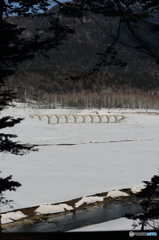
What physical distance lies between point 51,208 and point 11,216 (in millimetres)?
1637

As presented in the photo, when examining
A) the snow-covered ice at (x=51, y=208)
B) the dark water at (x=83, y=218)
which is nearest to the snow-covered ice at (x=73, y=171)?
the snow-covered ice at (x=51, y=208)

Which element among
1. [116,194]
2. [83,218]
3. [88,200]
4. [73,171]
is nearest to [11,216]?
[83,218]

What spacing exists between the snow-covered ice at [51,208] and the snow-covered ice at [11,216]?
65cm

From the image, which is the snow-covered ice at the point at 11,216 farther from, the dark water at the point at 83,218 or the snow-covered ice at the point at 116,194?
the snow-covered ice at the point at 116,194

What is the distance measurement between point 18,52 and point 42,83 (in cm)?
18460

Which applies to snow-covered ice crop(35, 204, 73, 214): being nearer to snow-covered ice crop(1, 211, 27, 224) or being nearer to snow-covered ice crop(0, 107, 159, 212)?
snow-covered ice crop(0, 107, 159, 212)

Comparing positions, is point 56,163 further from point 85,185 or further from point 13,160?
point 85,185

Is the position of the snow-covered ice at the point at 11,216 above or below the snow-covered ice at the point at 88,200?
above

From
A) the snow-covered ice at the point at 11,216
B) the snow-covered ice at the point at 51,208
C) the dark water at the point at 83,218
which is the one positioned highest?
the snow-covered ice at the point at 11,216

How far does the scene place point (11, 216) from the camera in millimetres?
11055

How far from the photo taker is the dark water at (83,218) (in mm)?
10641

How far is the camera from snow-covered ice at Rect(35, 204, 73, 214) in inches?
461

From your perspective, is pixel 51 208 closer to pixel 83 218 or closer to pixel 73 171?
pixel 83 218

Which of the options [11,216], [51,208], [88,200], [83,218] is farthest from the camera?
[88,200]
